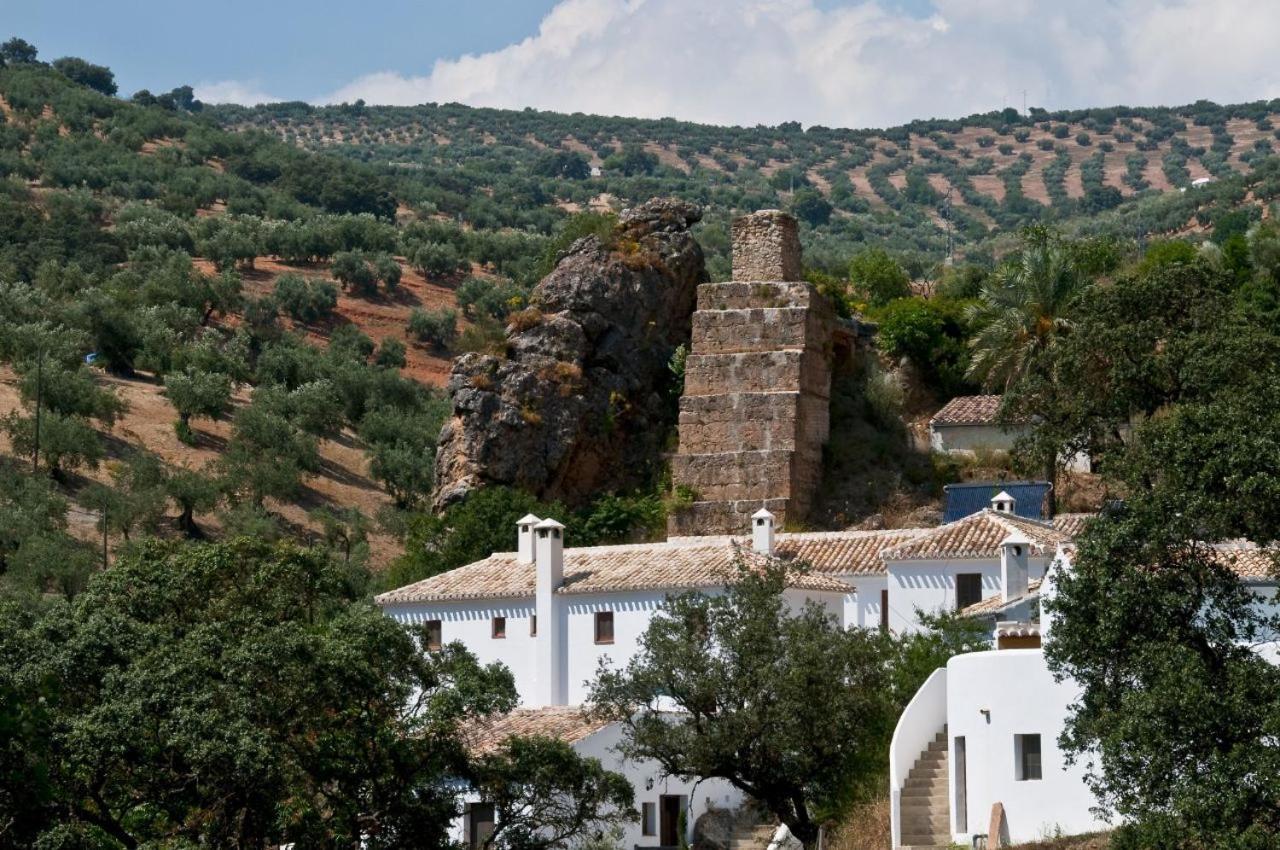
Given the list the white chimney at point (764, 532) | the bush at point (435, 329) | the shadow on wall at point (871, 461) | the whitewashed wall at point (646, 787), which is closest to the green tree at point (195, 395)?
the bush at point (435, 329)

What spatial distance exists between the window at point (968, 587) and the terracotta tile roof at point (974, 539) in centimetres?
39

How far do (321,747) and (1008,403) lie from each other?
17244mm

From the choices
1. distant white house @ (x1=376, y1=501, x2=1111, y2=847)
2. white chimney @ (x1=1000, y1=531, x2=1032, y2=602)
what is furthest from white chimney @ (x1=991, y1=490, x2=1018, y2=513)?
white chimney @ (x1=1000, y1=531, x2=1032, y2=602)

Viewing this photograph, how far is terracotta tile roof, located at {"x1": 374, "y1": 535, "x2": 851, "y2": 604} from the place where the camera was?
4481 centimetres

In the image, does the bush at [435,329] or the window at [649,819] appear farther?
the bush at [435,329]

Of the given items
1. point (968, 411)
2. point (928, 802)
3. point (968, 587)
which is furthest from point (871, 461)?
point (928, 802)

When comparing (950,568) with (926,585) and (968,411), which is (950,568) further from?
(968,411)

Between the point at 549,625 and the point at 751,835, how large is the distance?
704 centimetres

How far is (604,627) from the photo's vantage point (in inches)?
1807

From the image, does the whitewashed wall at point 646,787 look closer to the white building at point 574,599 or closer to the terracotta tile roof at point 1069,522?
the white building at point 574,599

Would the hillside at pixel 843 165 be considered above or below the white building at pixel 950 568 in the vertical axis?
above

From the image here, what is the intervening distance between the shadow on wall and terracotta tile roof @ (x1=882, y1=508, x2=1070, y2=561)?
22.9ft

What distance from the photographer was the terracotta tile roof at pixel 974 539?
43906 mm

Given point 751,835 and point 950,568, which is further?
point 950,568
